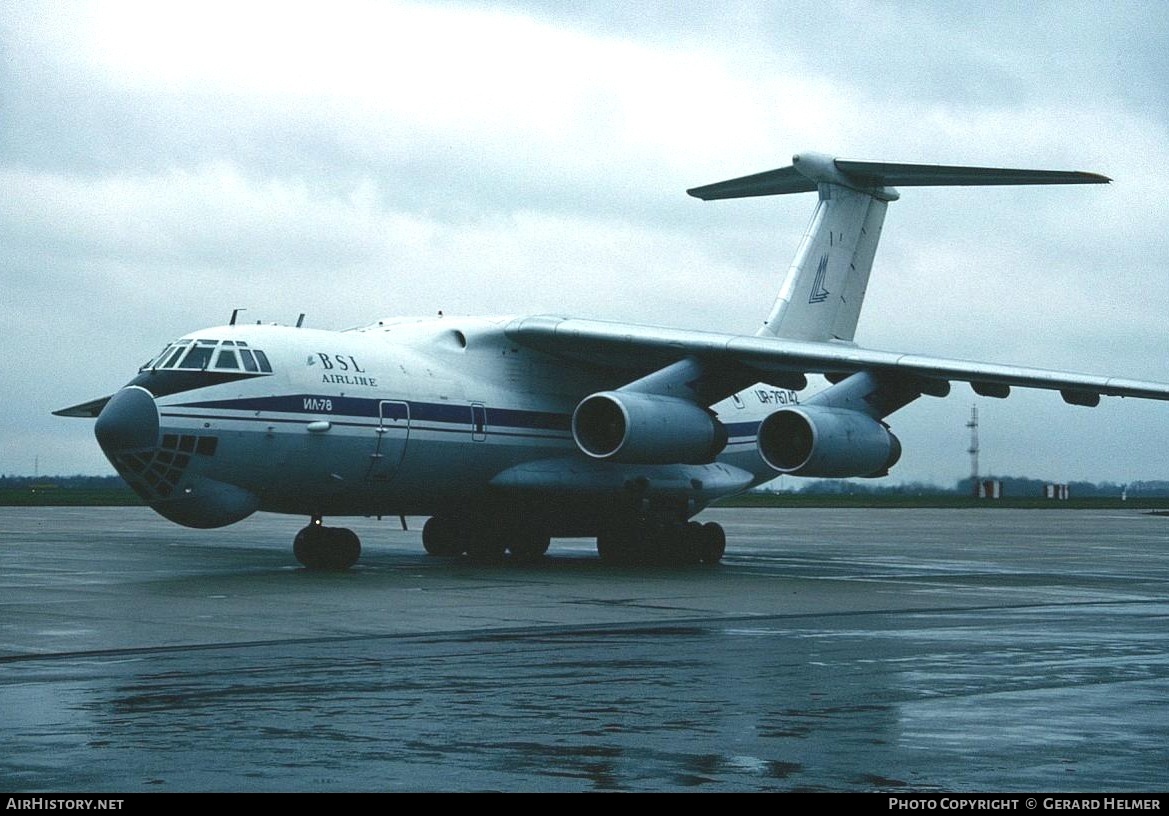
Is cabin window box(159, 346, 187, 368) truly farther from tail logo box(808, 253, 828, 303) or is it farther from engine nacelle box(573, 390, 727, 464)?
tail logo box(808, 253, 828, 303)

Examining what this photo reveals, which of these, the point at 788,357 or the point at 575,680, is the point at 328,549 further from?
the point at 575,680

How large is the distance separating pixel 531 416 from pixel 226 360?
16.9 ft

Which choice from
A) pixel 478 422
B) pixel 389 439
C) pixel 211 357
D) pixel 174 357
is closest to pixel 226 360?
pixel 211 357

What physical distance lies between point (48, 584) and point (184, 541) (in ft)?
37.1

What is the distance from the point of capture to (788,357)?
23094mm

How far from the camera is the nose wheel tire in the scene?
2178 centimetres

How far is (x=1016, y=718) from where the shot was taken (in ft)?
28.0

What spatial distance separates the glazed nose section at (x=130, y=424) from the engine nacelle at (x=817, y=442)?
26.7 ft

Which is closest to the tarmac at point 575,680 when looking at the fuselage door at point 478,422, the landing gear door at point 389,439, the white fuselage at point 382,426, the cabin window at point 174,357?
the white fuselage at point 382,426

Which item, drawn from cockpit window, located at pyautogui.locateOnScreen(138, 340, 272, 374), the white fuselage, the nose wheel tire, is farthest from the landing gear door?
cockpit window, located at pyautogui.locateOnScreen(138, 340, 272, 374)

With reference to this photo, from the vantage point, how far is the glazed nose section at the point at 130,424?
19.7 meters
